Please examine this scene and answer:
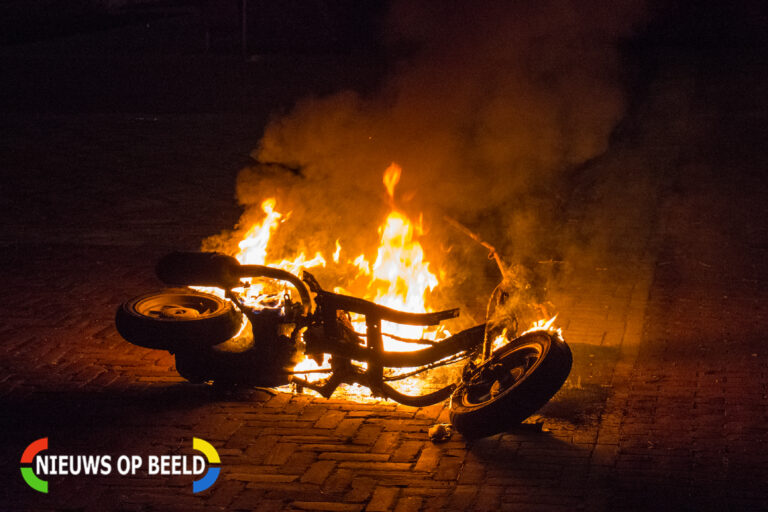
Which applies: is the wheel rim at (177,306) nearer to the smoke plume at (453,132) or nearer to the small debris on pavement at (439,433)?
the smoke plume at (453,132)

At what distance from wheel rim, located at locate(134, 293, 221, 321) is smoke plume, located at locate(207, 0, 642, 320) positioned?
73 cm

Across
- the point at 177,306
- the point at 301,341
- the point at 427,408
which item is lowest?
the point at 427,408

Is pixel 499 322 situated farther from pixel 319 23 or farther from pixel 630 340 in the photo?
pixel 319 23

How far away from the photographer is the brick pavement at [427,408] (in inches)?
185

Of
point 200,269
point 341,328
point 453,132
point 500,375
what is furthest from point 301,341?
point 453,132

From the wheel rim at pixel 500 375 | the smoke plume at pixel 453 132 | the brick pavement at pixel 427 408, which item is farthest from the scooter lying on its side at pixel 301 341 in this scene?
the smoke plume at pixel 453 132

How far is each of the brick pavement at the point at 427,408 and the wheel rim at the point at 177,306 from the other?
502 millimetres

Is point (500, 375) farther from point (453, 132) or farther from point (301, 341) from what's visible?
point (453, 132)

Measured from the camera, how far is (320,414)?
5609 millimetres

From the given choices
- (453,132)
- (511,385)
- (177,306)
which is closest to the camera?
(511,385)

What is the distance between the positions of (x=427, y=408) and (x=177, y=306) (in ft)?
5.55

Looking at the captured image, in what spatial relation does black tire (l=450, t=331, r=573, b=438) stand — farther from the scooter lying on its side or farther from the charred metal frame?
the charred metal frame

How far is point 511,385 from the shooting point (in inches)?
203

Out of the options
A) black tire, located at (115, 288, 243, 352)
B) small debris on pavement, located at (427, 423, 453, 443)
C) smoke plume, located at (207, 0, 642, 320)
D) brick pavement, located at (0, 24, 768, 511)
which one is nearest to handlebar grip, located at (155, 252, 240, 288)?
black tire, located at (115, 288, 243, 352)
